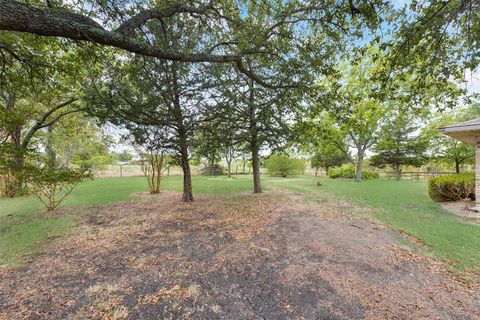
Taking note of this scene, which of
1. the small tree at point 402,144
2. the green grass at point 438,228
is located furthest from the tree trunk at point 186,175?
the small tree at point 402,144

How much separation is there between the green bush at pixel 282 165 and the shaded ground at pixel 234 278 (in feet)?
63.3

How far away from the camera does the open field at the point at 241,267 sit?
7.51ft

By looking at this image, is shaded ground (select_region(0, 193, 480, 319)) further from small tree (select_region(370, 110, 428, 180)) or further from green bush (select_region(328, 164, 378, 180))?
green bush (select_region(328, 164, 378, 180))

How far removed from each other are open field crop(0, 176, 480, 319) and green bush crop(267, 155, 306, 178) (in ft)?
60.1

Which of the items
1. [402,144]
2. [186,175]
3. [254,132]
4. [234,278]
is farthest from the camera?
[402,144]

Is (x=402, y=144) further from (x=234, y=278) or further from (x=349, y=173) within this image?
(x=234, y=278)

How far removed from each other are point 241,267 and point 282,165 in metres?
22.2

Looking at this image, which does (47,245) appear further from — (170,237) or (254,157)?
(254,157)

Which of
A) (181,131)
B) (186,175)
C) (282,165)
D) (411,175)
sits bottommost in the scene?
(411,175)

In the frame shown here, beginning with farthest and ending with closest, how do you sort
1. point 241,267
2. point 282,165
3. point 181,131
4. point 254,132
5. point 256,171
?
1. point 282,165
2. point 256,171
3. point 254,132
4. point 181,131
5. point 241,267

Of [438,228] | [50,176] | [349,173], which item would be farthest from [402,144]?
[50,176]

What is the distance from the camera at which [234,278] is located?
2.87 meters

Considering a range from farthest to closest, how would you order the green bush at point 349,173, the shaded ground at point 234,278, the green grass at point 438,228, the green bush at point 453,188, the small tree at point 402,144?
the green bush at point 349,173 → the small tree at point 402,144 → the green bush at point 453,188 → the green grass at point 438,228 → the shaded ground at point 234,278

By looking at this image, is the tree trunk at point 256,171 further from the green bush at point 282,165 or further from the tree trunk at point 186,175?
the green bush at point 282,165
